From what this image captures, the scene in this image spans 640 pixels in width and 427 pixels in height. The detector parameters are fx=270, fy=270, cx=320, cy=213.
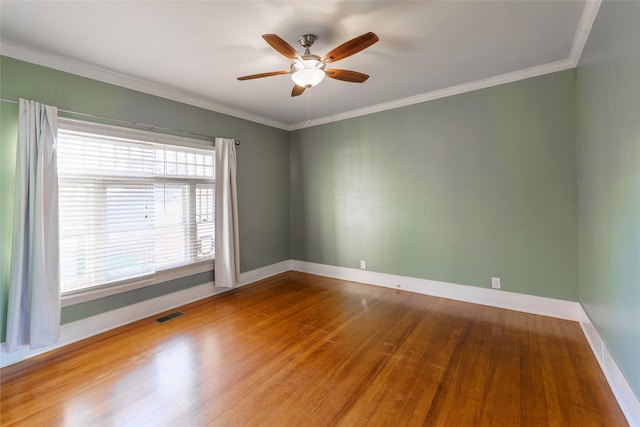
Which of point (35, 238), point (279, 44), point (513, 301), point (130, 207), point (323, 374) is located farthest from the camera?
point (513, 301)

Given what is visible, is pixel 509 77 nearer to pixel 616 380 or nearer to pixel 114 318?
pixel 616 380

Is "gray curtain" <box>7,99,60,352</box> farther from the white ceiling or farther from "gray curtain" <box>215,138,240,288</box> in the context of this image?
"gray curtain" <box>215,138,240,288</box>

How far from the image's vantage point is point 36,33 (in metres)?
2.12

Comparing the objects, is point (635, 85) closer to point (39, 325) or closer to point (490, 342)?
point (490, 342)

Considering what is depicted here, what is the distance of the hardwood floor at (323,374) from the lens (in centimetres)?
165

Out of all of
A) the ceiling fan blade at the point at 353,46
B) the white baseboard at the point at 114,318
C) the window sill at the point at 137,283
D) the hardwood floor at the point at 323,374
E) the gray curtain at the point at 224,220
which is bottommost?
the hardwood floor at the point at 323,374

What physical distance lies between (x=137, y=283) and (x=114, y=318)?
386mm

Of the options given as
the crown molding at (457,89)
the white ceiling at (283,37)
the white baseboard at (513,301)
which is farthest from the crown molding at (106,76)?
the white baseboard at (513,301)

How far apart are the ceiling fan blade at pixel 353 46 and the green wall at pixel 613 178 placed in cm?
134

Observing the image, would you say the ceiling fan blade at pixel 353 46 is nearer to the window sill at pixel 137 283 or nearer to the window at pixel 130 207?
the window at pixel 130 207

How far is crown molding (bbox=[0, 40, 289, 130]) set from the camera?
7.50ft

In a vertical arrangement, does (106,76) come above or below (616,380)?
above

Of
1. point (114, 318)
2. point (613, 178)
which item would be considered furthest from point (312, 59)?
point (114, 318)

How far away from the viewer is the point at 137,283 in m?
3.00
